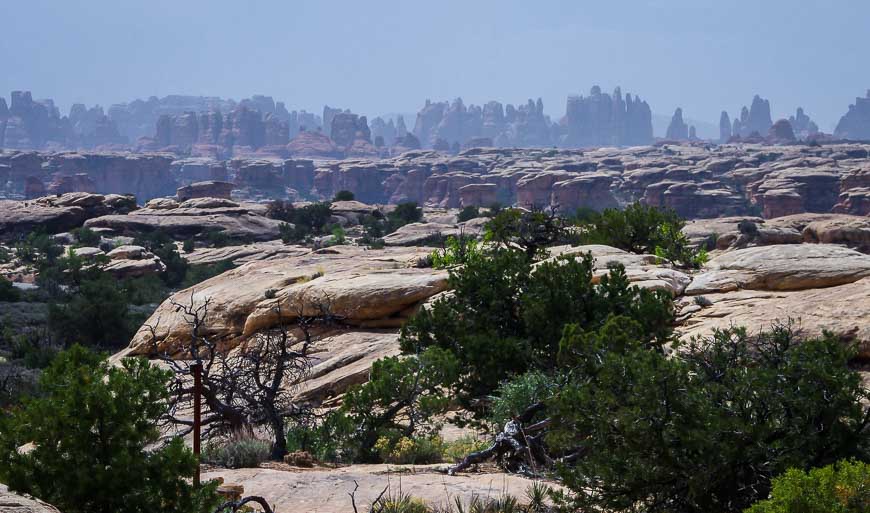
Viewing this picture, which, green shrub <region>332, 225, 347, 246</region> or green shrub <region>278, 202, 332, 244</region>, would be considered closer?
green shrub <region>332, 225, 347, 246</region>

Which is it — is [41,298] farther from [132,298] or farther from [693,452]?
[693,452]

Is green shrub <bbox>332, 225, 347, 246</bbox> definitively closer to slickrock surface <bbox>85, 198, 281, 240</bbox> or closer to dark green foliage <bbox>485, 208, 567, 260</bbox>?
slickrock surface <bbox>85, 198, 281, 240</bbox>

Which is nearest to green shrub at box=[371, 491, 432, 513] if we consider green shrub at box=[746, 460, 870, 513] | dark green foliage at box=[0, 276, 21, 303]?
green shrub at box=[746, 460, 870, 513]

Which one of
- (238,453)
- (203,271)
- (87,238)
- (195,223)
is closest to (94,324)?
(203,271)

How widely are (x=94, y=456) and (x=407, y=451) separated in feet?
17.8

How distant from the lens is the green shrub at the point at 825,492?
5277 millimetres

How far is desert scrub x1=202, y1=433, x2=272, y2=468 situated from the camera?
389 inches

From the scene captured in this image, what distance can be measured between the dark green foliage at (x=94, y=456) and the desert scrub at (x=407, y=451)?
4883mm

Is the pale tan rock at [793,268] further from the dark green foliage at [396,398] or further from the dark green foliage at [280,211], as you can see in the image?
the dark green foliage at [280,211]

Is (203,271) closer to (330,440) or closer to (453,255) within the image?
(453,255)

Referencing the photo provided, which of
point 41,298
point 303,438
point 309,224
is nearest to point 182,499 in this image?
point 303,438

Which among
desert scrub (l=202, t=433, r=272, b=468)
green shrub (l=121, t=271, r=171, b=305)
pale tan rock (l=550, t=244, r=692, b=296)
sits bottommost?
green shrub (l=121, t=271, r=171, b=305)

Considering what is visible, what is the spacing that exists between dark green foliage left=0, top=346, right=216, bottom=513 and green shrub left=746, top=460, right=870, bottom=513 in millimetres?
3828

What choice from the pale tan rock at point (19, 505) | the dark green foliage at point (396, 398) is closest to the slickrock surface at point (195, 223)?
the dark green foliage at point (396, 398)
